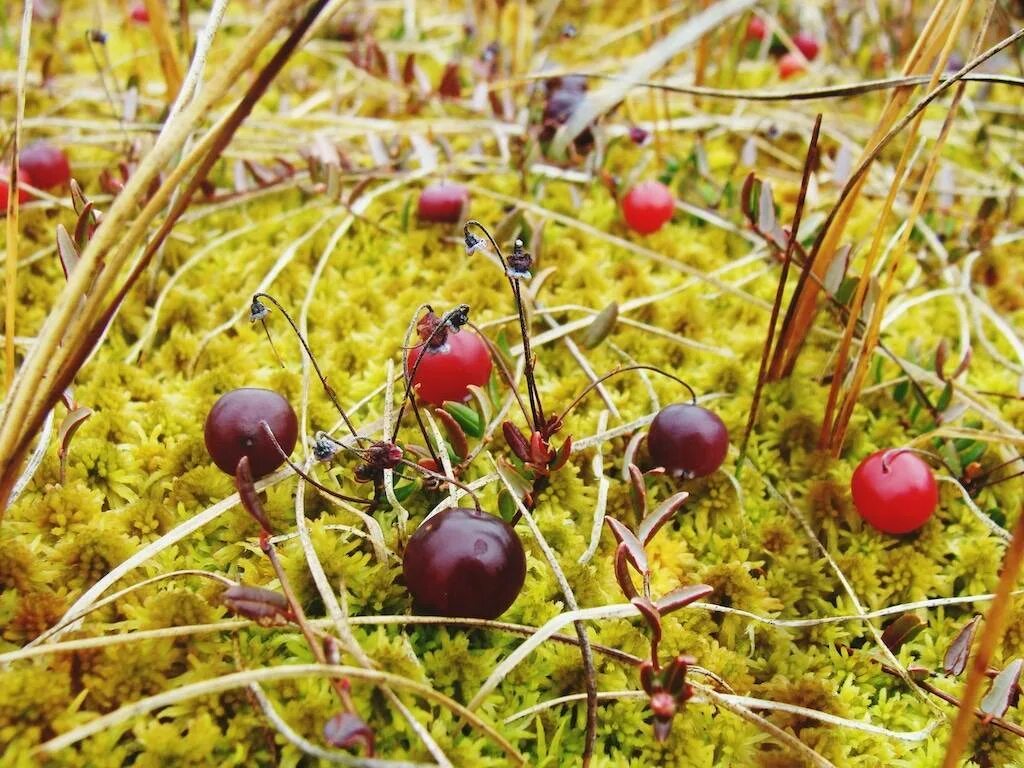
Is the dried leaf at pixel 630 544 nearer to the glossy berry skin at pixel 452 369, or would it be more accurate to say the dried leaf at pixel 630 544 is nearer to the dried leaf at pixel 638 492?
the dried leaf at pixel 638 492

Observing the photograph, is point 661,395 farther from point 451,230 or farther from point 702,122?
point 702,122

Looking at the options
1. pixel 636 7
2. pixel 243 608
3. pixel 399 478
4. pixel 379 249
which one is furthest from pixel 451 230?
pixel 636 7

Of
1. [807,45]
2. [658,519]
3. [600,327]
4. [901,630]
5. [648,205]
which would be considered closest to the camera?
[658,519]

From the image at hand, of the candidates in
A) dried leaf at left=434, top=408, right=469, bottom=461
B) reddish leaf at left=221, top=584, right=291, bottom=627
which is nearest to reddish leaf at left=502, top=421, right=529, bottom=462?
dried leaf at left=434, top=408, right=469, bottom=461

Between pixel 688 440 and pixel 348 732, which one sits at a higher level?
pixel 688 440

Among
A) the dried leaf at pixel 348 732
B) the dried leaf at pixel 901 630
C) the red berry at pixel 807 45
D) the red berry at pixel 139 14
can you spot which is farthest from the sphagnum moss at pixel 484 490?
the red berry at pixel 807 45

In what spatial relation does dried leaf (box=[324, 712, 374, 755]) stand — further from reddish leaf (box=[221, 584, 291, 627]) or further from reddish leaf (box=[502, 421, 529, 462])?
reddish leaf (box=[502, 421, 529, 462])

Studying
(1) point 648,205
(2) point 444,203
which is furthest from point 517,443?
(1) point 648,205

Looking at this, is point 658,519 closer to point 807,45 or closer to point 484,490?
point 484,490
